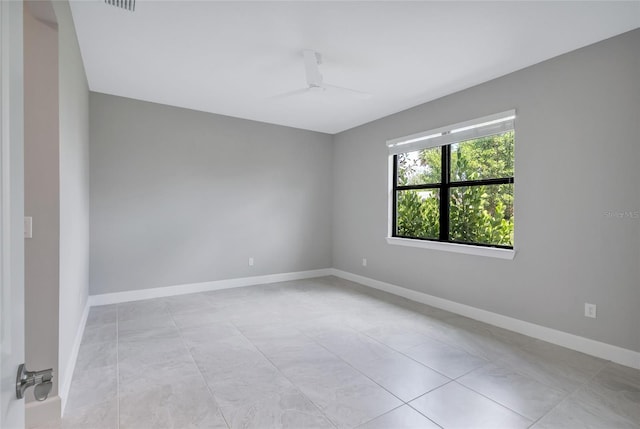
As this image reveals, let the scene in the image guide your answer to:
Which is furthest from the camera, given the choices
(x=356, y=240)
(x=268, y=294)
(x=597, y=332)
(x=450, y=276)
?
(x=356, y=240)

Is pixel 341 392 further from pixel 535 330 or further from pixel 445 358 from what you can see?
pixel 535 330

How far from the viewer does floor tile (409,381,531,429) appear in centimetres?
184

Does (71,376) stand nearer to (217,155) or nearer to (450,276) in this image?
(217,155)

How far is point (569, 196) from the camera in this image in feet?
9.29

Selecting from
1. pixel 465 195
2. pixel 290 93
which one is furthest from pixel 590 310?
pixel 290 93

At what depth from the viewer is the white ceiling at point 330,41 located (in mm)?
2260

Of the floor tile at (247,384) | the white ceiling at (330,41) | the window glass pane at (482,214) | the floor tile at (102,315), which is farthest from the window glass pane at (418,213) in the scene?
the floor tile at (102,315)

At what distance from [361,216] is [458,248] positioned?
5.75 feet

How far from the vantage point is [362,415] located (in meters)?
1.90

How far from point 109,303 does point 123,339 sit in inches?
49.9

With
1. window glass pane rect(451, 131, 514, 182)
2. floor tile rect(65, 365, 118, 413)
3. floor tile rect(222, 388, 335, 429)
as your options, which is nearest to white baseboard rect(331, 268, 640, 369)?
window glass pane rect(451, 131, 514, 182)

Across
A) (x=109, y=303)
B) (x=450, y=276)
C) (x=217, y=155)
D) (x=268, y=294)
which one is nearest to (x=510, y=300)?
(x=450, y=276)

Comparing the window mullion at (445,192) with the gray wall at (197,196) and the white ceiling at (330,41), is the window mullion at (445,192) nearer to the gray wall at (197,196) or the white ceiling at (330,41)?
the white ceiling at (330,41)

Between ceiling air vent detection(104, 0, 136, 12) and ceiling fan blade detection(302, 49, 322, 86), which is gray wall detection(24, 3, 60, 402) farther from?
ceiling fan blade detection(302, 49, 322, 86)
